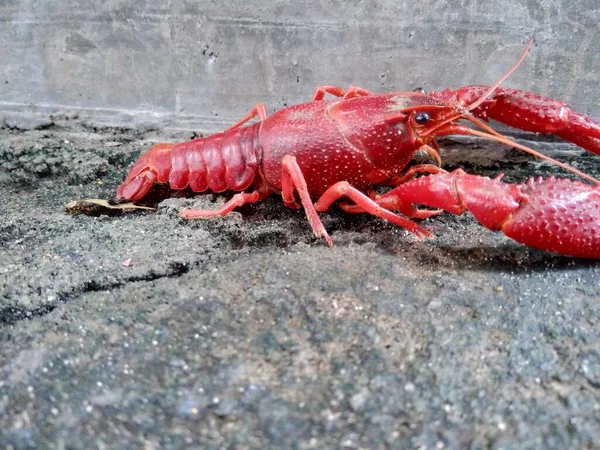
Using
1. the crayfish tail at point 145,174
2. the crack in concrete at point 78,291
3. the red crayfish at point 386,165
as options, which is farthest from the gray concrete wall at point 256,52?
the crack in concrete at point 78,291

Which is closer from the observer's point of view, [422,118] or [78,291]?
[78,291]

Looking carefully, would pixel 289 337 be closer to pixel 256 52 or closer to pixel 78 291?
pixel 78 291

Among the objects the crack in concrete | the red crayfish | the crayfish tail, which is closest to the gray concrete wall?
the red crayfish

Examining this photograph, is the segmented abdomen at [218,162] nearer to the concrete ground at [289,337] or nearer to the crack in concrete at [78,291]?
the concrete ground at [289,337]

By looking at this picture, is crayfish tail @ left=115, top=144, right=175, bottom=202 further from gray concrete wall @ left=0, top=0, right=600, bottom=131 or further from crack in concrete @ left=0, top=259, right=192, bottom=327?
crack in concrete @ left=0, top=259, right=192, bottom=327

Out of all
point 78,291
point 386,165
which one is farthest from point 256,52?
point 78,291

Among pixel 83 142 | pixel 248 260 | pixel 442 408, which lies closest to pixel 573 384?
pixel 442 408

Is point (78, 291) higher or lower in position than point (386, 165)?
lower
